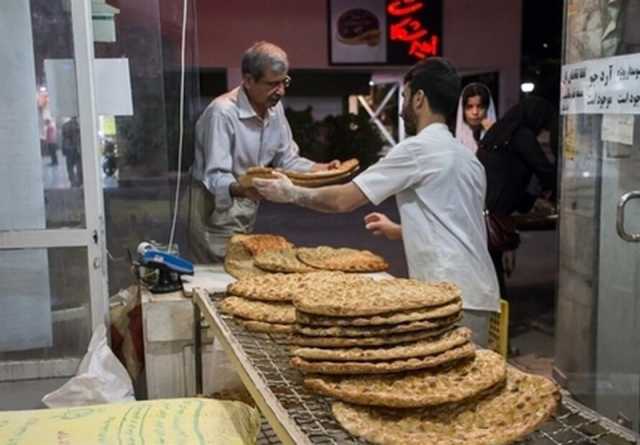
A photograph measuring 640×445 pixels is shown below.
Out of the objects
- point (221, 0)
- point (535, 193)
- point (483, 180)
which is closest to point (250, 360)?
point (483, 180)

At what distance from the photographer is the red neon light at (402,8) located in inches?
289

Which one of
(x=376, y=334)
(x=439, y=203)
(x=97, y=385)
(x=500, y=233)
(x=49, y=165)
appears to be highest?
(x=49, y=165)

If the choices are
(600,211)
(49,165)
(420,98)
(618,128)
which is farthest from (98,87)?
(600,211)

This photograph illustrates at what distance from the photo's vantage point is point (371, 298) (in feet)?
4.02

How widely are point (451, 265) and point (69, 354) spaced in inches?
53.0

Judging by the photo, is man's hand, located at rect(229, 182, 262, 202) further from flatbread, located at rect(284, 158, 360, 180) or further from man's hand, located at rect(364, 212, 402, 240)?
man's hand, located at rect(364, 212, 402, 240)

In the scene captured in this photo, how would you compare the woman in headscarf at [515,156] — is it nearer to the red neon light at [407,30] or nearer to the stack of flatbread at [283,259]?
the stack of flatbread at [283,259]

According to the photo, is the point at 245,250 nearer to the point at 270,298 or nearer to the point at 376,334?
the point at 270,298

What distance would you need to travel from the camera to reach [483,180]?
2.07 meters

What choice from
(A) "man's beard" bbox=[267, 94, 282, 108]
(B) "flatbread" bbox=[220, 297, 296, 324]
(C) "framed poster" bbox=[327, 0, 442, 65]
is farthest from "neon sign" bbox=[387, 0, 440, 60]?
(B) "flatbread" bbox=[220, 297, 296, 324]

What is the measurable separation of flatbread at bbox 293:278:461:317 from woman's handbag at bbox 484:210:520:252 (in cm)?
230

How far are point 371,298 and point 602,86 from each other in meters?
1.63

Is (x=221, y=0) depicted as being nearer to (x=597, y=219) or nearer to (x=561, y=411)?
(x=597, y=219)

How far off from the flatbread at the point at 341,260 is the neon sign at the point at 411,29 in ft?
19.2
